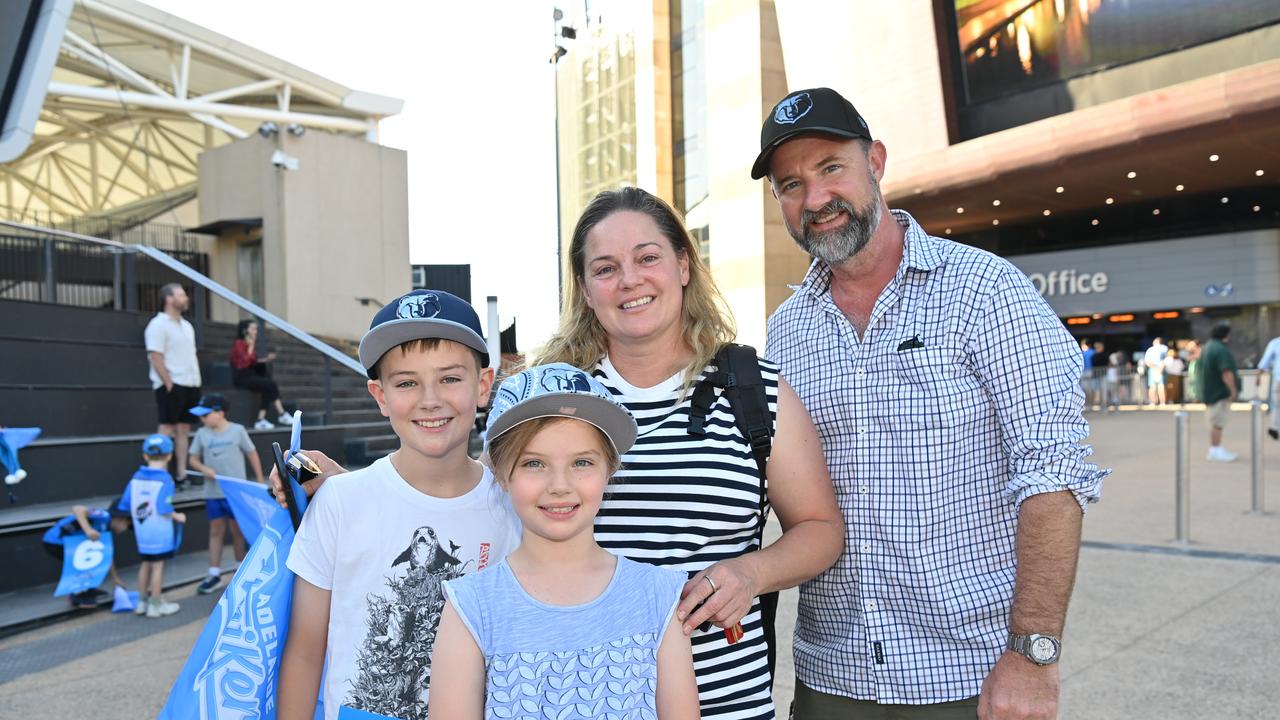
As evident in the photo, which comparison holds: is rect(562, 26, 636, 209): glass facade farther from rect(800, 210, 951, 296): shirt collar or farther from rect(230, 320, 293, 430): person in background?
rect(800, 210, 951, 296): shirt collar

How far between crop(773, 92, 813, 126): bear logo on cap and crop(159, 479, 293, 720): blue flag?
5.84ft

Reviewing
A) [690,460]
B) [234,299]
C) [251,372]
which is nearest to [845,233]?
[690,460]

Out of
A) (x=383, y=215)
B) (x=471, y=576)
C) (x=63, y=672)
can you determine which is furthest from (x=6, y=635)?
(x=383, y=215)

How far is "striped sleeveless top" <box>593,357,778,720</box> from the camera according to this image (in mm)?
2055

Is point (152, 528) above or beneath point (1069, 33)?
beneath

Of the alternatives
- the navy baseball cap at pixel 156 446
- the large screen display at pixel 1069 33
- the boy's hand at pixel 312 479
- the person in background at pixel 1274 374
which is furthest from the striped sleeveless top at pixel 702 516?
the large screen display at pixel 1069 33

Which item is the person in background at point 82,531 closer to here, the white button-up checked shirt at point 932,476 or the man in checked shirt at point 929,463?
the man in checked shirt at point 929,463

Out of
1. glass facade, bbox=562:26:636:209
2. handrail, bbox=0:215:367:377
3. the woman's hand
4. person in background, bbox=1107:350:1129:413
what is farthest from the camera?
glass facade, bbox=562:26:636:209

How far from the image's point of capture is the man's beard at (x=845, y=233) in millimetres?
2508

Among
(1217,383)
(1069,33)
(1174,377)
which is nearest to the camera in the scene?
(1217,383)

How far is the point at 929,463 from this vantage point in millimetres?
2334

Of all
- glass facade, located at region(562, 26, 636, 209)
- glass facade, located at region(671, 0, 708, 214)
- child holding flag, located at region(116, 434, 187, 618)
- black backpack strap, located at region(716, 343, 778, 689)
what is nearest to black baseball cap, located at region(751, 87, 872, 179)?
black backpack strap, located at region(716, 343, 778, 689)

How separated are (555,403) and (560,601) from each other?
0.41 metres

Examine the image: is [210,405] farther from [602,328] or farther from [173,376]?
[602,328]
